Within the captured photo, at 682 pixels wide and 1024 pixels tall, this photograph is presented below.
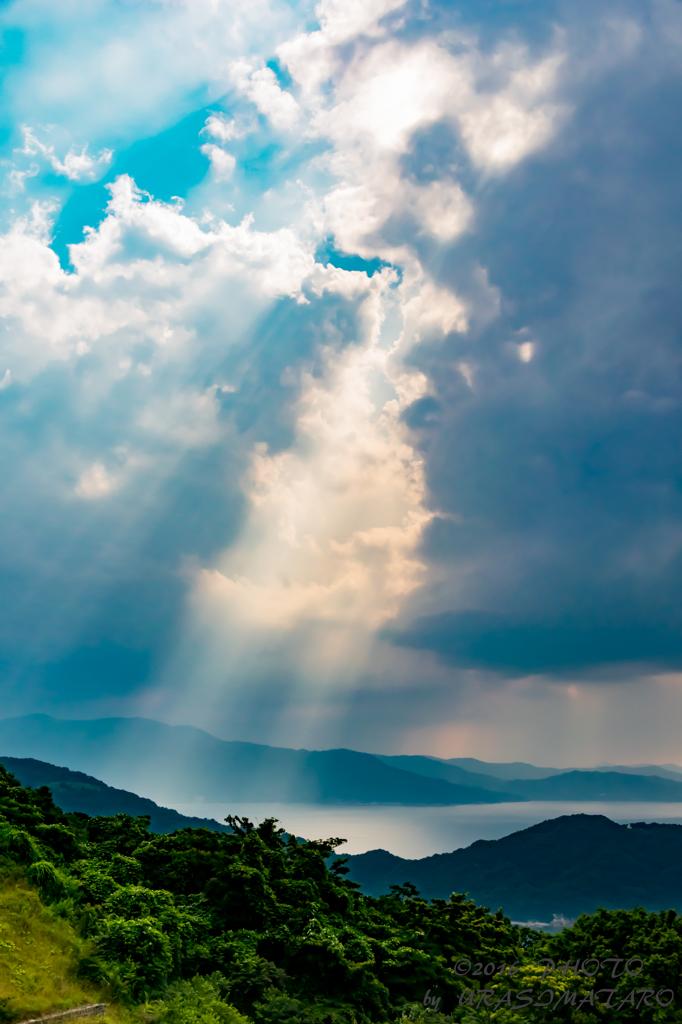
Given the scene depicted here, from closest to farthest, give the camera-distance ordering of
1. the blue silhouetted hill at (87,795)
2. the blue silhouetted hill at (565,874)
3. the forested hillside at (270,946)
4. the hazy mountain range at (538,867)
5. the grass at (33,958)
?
the grass at (33,958)
the forested hillside at (270,946)
the blue silhouetted hill at (87,795)
the hazy mountain range at (538,867)
the blue silhouetted hill at (565,874)

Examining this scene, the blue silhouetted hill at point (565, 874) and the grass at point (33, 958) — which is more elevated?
the grass at point (33, 958)

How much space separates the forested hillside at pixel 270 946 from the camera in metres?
15.8

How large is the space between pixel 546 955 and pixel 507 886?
189 m

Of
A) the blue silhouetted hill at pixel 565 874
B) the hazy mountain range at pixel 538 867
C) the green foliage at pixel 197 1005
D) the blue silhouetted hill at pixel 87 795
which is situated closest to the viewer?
the green foliage at pixel 197 1005

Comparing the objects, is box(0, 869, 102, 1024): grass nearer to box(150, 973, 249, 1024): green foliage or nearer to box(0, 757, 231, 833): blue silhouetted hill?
box(150, 973, 249, 1024): green foliage

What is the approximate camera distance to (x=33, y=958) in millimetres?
14922

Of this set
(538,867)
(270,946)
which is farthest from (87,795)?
(270,946)

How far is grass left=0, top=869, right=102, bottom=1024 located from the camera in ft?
43.7

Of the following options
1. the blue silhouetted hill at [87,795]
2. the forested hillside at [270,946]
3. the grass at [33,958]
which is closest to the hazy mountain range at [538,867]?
the blue silhouetted hill at [87,795]

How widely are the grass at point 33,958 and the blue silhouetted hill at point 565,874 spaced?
591ft

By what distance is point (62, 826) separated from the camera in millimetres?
21234

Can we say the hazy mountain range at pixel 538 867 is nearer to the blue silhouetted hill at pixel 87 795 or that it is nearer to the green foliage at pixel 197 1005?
the blue silhouetted hill at pixel 87 795

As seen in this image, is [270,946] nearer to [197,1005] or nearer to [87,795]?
[197,1005]

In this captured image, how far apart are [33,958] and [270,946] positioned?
7.08 m
